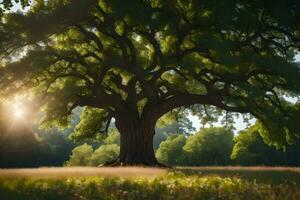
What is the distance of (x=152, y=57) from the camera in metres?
30.9

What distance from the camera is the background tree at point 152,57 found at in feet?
83.9

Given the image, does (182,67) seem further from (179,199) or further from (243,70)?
(179,199)

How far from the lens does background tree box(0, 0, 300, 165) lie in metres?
25.6

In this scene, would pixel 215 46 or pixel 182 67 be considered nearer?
pixel 215 46

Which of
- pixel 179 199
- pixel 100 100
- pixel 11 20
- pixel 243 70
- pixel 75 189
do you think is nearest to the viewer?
pixel 179 199

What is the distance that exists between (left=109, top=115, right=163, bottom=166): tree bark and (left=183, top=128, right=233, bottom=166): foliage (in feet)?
123

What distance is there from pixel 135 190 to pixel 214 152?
58.4 metres

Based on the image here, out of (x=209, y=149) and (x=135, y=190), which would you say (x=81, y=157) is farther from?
(x=135, y=190)

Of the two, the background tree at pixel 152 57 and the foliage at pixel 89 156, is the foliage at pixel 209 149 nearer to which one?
the foliage at pixel 89 156

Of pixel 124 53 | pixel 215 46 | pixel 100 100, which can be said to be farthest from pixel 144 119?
pixel 215 46

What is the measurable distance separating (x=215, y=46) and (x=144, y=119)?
1006cm

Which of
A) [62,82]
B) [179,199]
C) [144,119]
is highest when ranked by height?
[62,82]

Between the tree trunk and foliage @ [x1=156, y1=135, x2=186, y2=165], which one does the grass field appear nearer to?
the tree trunk

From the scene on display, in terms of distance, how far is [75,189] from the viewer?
13359mm
